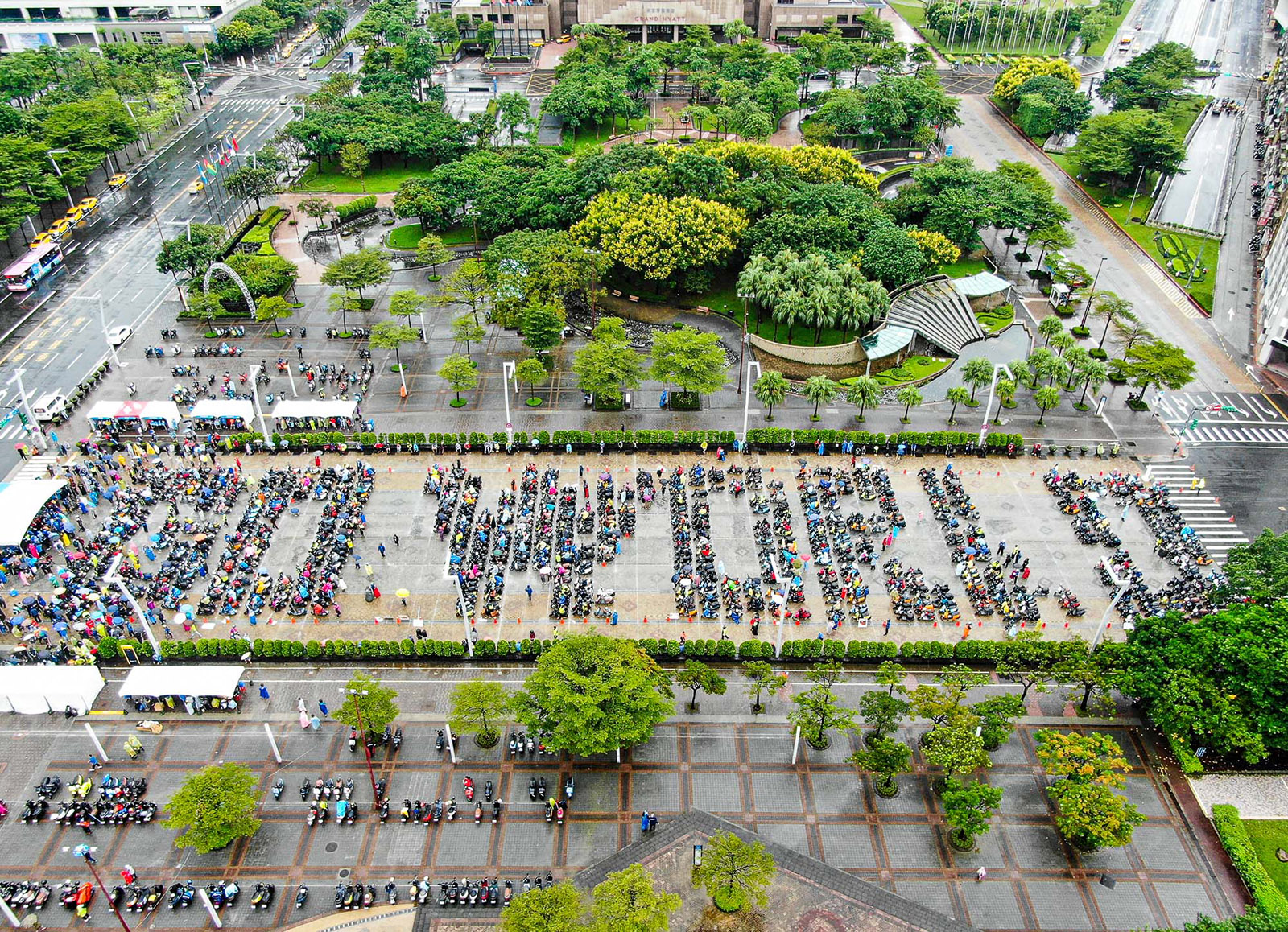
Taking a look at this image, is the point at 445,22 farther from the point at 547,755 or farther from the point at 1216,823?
the point at 1216,823

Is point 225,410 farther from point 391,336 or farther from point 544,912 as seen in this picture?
point 544,912

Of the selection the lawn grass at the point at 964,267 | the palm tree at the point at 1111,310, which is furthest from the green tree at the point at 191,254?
the palm tree at the point at 1111,310

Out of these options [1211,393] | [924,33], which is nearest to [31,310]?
[1211,393]

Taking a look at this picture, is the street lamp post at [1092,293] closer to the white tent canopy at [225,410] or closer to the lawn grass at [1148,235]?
the lawn grass at [1148,235]

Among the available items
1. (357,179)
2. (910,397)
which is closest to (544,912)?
(910,397)

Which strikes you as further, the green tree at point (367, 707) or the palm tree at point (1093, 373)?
the palm tree at point (1093, 373)
